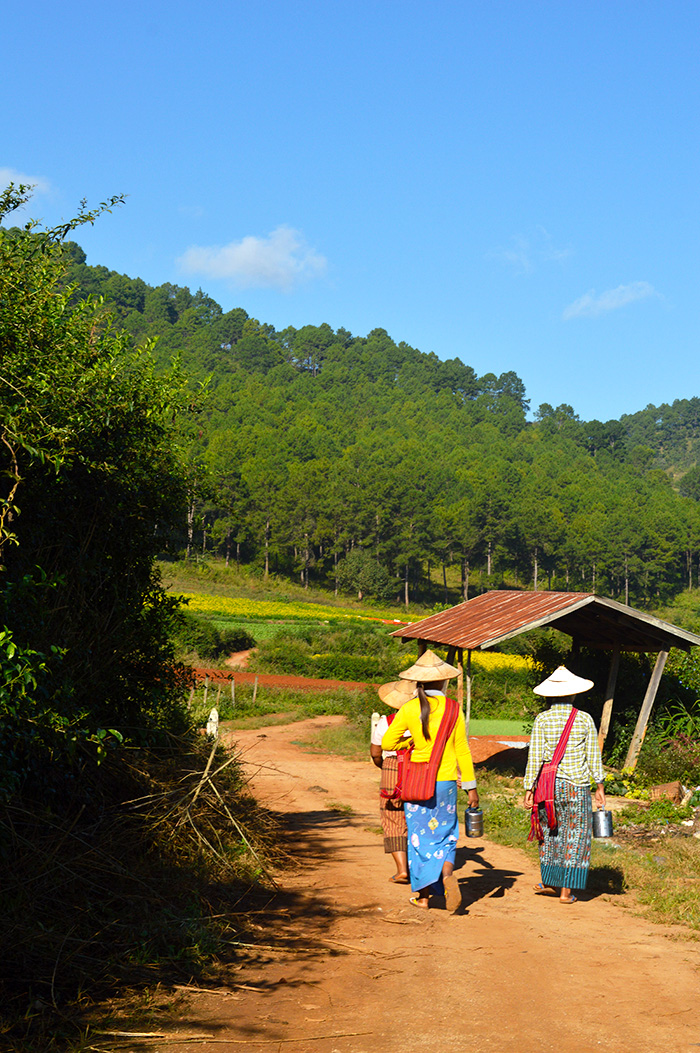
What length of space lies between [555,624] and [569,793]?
815 centimetres

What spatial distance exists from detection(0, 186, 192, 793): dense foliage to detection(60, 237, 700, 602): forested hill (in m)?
45.1

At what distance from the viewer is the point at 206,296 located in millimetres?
178625

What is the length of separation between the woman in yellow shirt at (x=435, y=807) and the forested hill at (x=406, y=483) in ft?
154

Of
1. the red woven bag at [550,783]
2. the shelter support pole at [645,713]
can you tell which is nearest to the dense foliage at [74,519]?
the red woven bag at [550,783]

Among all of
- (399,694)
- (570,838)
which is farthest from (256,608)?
(570,838)

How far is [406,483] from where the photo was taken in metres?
94.8

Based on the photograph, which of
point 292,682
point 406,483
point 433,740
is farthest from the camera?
point 406,483

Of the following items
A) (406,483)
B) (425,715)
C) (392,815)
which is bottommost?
(392,815)

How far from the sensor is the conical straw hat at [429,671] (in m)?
7.08

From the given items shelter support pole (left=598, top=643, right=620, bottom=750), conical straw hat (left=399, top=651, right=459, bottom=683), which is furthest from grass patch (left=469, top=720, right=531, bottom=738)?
conical straw hat (left=399, top=651, right=459, bottom=683)

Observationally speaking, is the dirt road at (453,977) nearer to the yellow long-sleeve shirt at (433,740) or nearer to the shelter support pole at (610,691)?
the yellow long-sleeve shirt at (433,740)

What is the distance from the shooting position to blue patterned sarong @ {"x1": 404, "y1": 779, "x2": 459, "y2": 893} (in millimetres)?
6719

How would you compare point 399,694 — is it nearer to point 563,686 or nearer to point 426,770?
point 426,770

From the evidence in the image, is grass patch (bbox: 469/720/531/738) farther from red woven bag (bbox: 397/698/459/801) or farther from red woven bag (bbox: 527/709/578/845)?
red woven bag (bbox: 397/698/459/801)
